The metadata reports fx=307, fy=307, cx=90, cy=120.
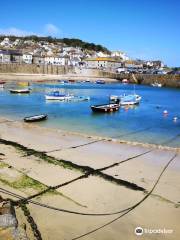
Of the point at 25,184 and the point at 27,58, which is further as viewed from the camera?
the point at 27,58

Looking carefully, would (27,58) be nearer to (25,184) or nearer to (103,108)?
(103,108)

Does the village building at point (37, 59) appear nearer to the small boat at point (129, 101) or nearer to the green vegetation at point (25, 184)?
the small boat at point (129, 101)

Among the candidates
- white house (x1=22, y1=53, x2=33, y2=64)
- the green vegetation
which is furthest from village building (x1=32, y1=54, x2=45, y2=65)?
the green vegetation

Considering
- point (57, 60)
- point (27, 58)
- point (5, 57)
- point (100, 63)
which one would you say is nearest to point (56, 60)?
point (57, 60)

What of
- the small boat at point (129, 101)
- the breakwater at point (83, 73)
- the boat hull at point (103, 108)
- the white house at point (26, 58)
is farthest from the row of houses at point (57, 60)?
the boat hull at point (103, 108)

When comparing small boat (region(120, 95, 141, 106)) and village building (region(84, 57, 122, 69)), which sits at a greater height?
village building (region(84, 57, 122, 69))

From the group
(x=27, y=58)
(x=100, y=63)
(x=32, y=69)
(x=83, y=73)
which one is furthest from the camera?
(x=100, y=63)

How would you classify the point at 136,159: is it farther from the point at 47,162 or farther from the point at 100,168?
the point at 47,162

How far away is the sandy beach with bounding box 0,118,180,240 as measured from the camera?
874 centimetres

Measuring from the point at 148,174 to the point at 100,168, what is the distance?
2.16 m

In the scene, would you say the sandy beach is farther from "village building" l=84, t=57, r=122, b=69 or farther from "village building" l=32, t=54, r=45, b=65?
"village building" l=84, t=57, r=122, b=69

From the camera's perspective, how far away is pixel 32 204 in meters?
9.69

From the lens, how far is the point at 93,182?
39.7ft

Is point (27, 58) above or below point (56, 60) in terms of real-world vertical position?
above
